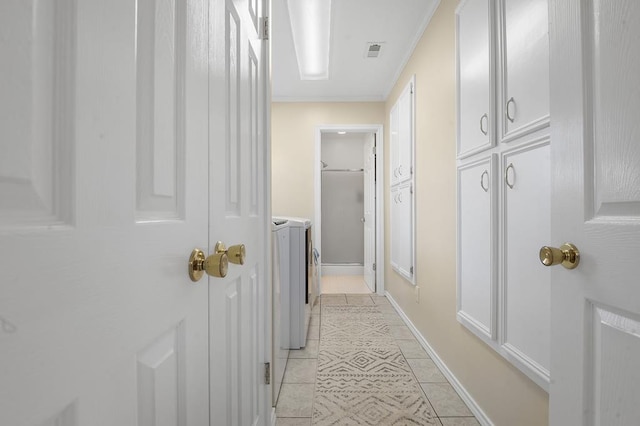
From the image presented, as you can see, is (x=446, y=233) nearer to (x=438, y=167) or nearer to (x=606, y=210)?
(x=438, y=167)

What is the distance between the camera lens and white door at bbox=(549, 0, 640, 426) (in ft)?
1.98

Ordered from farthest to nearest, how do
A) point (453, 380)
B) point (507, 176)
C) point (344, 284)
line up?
1. point (344, 284)
2. point (453, 380)
3. point (507, 176)

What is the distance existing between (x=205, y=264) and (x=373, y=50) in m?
2.89

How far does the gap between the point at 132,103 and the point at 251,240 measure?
740 mm

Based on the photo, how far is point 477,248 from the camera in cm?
171

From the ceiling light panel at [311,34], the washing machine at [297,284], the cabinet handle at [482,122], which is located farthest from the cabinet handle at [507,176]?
the ceiling light panel at [311,34]

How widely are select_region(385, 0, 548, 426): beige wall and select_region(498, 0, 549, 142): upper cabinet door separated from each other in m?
0.61

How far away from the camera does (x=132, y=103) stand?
46 centimetres

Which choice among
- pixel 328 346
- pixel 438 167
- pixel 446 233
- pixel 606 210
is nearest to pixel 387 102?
pixel 438 167

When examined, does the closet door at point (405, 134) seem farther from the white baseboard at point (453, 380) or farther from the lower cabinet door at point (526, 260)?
the lower cabinet door at point (526, 260)

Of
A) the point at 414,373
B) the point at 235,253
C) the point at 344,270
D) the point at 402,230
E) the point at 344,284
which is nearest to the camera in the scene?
the point at 235,253

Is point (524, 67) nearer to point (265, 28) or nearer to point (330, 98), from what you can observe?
point (265, 28)

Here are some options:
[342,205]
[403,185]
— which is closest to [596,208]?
[403,185]

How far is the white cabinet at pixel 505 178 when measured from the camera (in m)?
1.22
